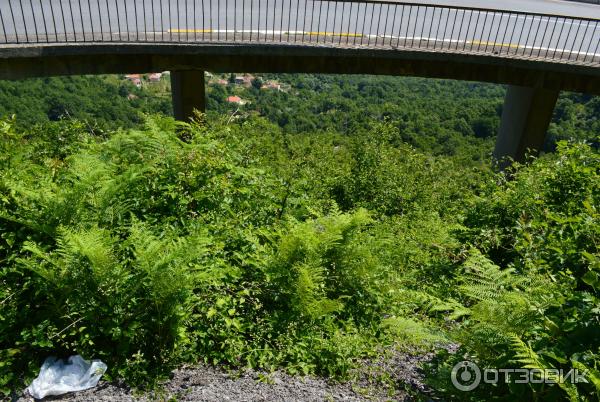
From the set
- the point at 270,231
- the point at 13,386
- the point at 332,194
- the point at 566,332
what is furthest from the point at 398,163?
the point at 13,386

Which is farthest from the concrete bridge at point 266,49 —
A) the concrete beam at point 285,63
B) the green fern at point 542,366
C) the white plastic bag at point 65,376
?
the green fern at point 542,366

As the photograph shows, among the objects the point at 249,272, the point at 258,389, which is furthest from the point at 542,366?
the point at 249,272

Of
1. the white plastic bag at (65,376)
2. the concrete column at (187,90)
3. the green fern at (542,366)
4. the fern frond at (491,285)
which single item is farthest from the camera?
the concrete column at (187,90)

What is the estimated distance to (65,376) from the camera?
15.2 feet

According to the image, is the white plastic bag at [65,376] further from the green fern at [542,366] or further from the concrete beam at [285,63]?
the concrete beam at [285,63]

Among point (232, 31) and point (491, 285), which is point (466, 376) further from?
point (232, 31)

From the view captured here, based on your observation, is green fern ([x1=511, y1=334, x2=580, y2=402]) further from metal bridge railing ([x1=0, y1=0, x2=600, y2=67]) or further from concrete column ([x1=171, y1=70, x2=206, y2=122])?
concrete column ([x1=171, y1=70, x2=206, y2=122])

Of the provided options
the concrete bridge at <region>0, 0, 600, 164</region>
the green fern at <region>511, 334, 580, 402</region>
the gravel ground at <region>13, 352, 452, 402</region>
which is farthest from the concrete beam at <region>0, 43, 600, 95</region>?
the green fern at <region>511, 334, 580, 402</region>

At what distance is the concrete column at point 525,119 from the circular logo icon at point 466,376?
12.4 metres

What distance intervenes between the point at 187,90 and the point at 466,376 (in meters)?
12.3

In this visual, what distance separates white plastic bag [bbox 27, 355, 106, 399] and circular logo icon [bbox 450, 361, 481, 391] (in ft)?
11.1

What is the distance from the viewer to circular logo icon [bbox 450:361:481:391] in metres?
4.55

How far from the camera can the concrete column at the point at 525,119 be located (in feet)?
53.1

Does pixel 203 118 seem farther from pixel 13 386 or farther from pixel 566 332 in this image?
pixel 566 332
